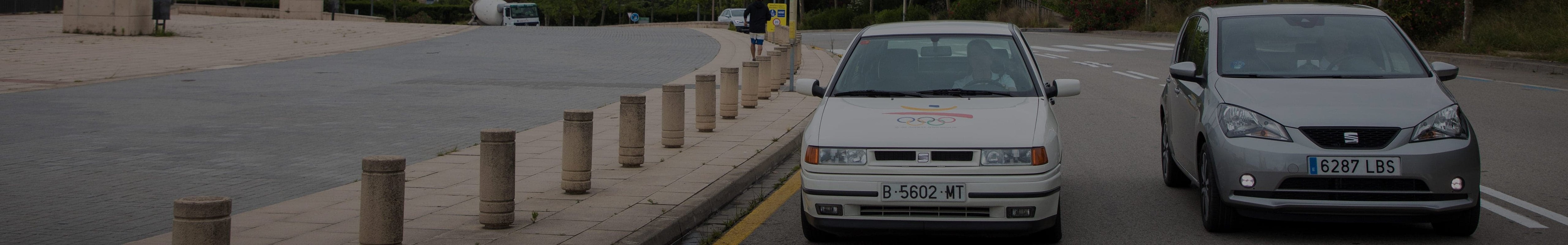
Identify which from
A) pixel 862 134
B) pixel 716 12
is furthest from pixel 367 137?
pixel 716 12

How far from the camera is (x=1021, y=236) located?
5.78 meters

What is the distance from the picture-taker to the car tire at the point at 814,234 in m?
5.81

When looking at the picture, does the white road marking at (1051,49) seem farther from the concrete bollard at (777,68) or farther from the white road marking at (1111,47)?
the concrete bollard at (777,68)

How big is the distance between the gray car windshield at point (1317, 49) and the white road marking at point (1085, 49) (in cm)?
2177

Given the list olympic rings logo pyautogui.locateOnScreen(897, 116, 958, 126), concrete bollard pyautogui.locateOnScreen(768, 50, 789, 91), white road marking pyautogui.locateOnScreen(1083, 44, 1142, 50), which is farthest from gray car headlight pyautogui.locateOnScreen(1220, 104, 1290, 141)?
white road marking pyautogui.locateOnScreen(1083, 44, 1142, 50)

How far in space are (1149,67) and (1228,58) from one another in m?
15.4

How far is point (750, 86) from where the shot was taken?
42.0 feet

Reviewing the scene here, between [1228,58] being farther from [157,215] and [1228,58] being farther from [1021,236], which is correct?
[157,215]

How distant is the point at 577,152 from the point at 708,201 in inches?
31.9

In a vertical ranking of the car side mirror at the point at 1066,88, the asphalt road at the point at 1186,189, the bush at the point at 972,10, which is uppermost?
the bush at the point at 972,10

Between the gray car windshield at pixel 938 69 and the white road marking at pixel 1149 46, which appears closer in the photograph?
the gray car windshield at pixel 938 69

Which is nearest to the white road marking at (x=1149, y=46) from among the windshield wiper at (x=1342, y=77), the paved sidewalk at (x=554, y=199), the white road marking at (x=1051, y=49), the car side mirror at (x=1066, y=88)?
the white road marking at (x=1051, y=49)

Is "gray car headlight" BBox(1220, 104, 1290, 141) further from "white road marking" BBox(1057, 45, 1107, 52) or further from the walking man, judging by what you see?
"white road marking" BBox(1057, 45, 1107, 52)

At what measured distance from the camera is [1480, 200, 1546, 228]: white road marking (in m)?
6.21
